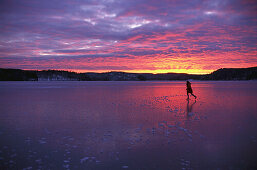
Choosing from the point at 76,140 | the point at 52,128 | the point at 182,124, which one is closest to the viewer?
the point at 76,140

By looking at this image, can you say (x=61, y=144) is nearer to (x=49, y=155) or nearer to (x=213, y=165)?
(x=49, y=155)

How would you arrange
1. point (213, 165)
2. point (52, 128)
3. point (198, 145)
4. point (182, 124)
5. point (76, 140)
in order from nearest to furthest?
point (213, 165) → point (198, 145) → point (76, 140) → point (52, 128) → point (182, 124)

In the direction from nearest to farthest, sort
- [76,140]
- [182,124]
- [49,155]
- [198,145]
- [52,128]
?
[49,155]
[198,145]
[76,140]
[52,128]
[182,124]

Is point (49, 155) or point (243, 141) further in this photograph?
point (243, 141)

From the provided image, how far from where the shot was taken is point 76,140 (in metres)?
6.66

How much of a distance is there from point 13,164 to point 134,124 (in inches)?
206

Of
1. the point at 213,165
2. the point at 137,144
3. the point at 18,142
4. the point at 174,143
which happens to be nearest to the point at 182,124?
the point at 174,143

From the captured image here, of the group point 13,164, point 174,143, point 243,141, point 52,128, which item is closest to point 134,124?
point 174,143

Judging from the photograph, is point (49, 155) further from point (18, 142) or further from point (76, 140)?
point (18, 142)

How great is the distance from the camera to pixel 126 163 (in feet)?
16.0

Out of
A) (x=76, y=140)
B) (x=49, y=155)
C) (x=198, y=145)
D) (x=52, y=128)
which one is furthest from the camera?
(x=52, y=128)

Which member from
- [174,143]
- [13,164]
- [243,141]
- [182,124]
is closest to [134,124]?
[182,124]

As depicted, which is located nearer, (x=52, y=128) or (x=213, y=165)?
(x=213, y=165)

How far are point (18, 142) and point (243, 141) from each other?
294 inches
